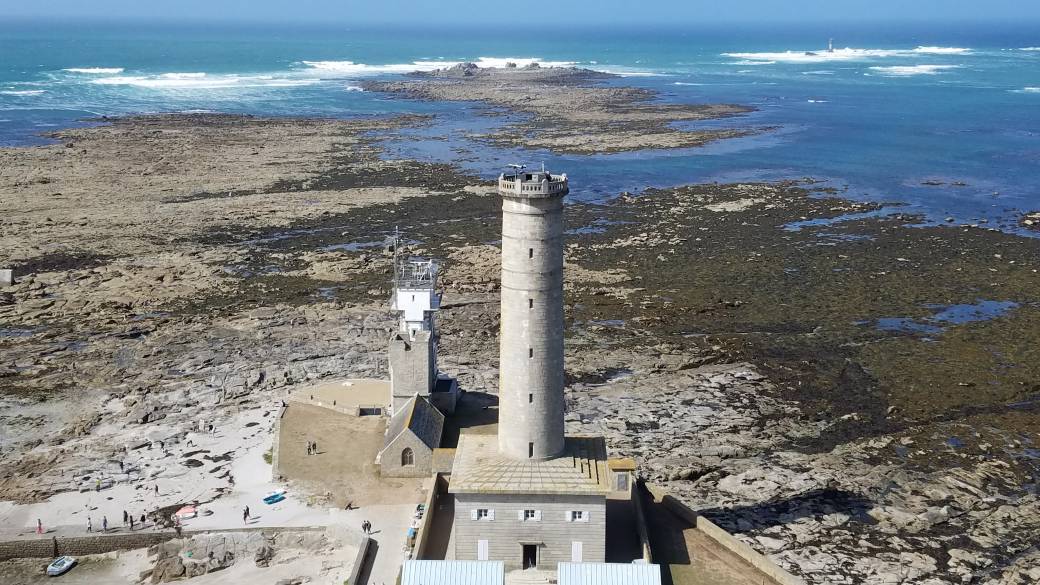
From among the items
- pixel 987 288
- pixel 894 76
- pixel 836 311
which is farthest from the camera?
pixel 894 76

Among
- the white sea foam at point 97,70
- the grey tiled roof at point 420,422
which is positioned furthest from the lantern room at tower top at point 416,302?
the white sea foam at point 97,70

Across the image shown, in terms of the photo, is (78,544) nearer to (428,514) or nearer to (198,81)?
Result: (428,514)

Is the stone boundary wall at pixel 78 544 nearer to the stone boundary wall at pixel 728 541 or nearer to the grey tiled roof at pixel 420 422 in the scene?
the grey tiled roof at pixel 420 422

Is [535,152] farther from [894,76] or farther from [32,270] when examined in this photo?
[894,76]

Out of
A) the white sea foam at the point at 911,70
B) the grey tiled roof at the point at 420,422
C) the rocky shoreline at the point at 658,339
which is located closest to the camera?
the grey tiled roof at the point at 420,422

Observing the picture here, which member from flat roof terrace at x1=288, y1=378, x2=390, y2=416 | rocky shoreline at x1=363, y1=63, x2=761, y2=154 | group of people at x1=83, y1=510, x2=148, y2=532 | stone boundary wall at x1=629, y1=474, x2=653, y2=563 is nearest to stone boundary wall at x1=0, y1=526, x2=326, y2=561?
group of people at x1=83, y1=510, x2=148, y2=532

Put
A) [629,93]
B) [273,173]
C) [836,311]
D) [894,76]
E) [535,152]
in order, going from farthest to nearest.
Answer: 1. [894,76]
2. [629,93]
3. [535,152]
4. [273,173]
5. [836,311]

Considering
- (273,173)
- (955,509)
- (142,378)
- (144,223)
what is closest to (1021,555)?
(955,509)
